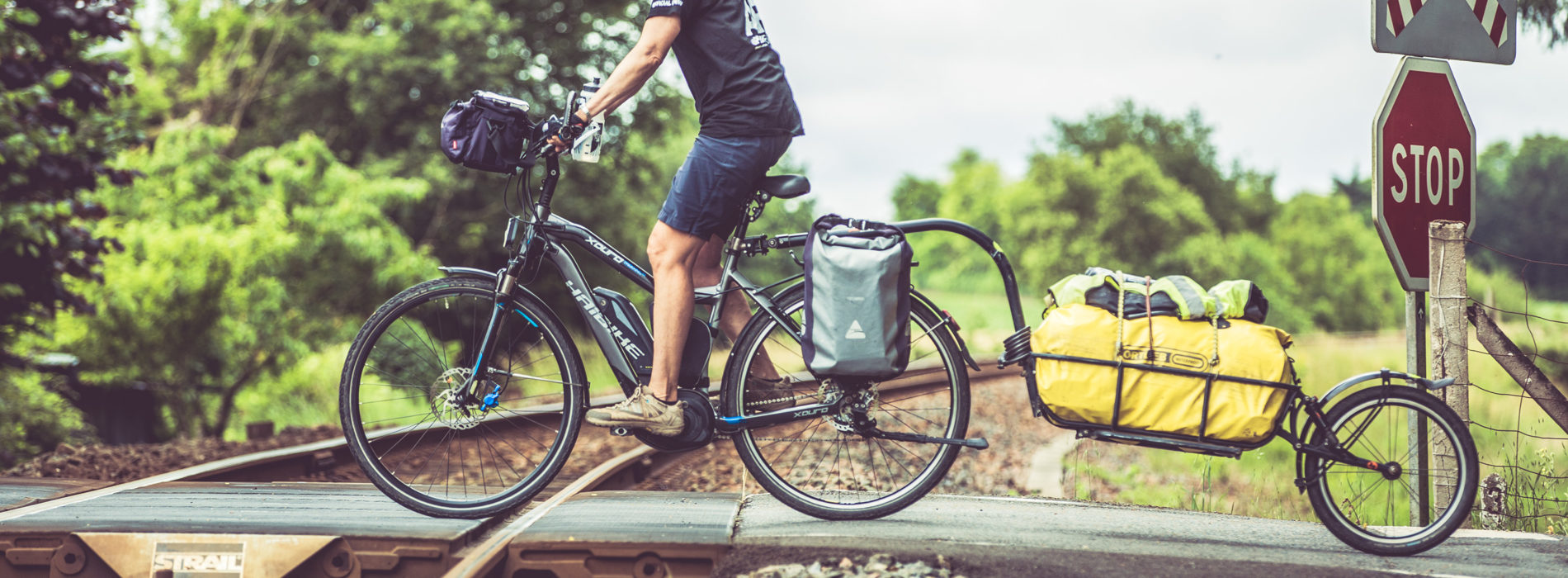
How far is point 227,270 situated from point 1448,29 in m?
Result: 11.3

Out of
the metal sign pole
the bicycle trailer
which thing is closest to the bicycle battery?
the bicycle trailer

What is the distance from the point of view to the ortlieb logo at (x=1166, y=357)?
3.27 meters

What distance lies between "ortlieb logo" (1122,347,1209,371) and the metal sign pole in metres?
0.97

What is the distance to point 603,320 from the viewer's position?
3660mm

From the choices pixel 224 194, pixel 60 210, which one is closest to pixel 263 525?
pixel 60 210

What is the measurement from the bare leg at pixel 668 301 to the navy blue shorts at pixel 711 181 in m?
0.05

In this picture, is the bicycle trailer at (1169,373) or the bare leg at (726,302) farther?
the bare leg at (726,302)

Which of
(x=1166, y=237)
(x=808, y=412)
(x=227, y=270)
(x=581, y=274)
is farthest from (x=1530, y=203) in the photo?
(x=581, y=274)

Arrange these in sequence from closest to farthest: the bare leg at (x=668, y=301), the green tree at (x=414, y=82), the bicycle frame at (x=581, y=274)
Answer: the bare leg at (x=668, y=301), the bicycle frame at (x=581, y=274), the green tree at (x=414, y=82)

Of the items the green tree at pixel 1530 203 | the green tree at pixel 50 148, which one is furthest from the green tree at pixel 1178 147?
the green tree at pixel 50 148

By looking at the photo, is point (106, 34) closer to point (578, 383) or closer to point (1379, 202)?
point (578, 383)

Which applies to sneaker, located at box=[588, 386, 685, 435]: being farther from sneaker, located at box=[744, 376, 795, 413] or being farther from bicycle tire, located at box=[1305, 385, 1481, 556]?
bicycle tire, located at box=[1305, 385, 1481, 556]

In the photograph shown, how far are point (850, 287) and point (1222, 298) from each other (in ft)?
3.89

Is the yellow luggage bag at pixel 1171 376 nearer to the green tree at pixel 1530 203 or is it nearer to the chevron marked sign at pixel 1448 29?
the chevron marked sign at pixel 1448 29
